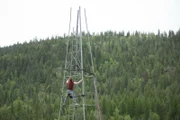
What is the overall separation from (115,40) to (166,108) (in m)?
118

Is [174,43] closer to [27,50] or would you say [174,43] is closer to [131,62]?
[131,62]

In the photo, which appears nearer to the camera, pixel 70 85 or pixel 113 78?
pixel 70 85

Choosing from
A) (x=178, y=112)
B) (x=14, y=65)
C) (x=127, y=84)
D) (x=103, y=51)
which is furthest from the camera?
(x=103, y=51)

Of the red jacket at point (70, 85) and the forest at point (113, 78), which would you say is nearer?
the red jacket at point (70, 85)

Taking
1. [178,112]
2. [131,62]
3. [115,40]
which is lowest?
[178,112]

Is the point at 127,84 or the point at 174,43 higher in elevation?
the point at 174,43

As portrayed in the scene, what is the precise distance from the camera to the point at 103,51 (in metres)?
183

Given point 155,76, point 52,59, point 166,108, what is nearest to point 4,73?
point 52,59

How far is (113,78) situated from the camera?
133750mm

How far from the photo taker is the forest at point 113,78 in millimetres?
83125

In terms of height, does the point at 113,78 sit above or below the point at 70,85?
below

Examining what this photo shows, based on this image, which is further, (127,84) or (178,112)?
(127,84)

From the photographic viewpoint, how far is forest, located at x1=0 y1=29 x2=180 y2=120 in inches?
3273

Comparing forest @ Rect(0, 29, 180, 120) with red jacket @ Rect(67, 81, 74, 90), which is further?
forest @ Rect(0, 29, 180, 120)
